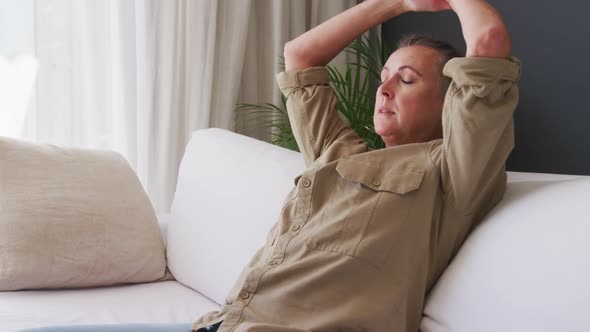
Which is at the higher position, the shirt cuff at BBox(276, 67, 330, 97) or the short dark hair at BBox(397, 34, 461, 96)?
the short dark hair at BBox(397, 34, 461, 96)

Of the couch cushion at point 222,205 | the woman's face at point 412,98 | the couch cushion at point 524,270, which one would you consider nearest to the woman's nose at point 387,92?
the woman's face at point 412,98

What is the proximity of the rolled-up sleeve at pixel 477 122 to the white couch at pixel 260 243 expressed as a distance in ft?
0.26

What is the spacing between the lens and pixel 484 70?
149 cm

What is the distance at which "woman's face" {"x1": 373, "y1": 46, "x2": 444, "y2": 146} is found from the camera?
177 centimetres

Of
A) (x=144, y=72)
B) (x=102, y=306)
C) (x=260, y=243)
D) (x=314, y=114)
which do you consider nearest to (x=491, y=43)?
(x=314, y=114)

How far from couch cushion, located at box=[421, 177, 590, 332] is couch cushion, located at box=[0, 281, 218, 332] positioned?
85cm

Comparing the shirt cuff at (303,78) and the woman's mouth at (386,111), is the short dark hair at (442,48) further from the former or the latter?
the shirt cuff at (303,78)

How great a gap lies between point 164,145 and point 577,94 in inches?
59.0

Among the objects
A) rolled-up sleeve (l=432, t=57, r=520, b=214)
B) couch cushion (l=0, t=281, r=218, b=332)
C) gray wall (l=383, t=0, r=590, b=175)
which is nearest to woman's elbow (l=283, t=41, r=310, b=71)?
rolled-up sleeve (l=432, t=57, r=520, b=214)

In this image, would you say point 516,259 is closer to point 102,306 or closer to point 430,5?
point 430,5

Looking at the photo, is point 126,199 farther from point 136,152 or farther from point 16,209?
point 136,152

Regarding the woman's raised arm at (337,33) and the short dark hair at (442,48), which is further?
the woman's raised arm at (337,33)

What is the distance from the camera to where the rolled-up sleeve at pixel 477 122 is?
4.91 ft

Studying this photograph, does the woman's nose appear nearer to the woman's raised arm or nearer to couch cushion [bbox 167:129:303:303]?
the woman's raised arm
